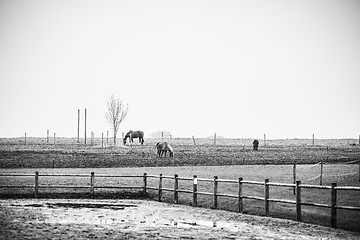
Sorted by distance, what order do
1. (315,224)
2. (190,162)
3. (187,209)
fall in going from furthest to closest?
(190,162)
(187,209)
(315,224)

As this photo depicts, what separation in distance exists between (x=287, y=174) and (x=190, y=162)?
15227mm

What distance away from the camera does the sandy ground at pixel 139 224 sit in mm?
16016

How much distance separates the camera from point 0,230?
1636cm

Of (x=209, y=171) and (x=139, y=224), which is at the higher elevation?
(x=209, y=171)

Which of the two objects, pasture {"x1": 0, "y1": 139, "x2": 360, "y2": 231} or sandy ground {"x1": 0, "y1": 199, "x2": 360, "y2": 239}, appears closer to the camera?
sandy ground {"x1": 0, "y1": 199, "x2": 360, "y2": 239}

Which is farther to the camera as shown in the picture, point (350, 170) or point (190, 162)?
point (190, 162)

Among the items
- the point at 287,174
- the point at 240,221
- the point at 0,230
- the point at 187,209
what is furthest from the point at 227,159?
the point at 0,230

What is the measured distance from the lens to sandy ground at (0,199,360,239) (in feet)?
52.5

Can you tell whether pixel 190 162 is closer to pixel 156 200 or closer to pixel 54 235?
pixel 156 200

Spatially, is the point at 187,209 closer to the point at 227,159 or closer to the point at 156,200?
the point at 156,200

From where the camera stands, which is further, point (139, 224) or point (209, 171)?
point (209, 171)

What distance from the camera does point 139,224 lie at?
18484 mm

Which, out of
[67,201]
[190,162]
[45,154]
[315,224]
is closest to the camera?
[315,224]

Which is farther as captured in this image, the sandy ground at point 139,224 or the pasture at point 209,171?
the pasture at point 209,171
